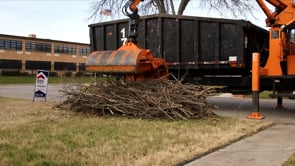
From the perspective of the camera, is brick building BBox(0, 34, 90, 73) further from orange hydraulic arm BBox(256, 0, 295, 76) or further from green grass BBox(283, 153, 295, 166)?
green grass BBox(283, 153, 295, 166)

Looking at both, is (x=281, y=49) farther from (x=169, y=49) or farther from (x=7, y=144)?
(x=7, y=144)

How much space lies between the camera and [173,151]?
646 centimetres

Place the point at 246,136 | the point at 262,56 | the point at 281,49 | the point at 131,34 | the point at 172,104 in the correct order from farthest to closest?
the point at 262,56
the point at 281,49
the point at 131,34
the point at 172,104
the point at 246,136

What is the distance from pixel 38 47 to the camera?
2781 inches

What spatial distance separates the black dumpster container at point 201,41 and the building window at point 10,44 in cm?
5374

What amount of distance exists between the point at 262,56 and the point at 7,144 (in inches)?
366

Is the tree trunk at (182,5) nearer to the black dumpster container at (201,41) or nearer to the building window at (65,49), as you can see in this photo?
the black dumpster container at (201,41)

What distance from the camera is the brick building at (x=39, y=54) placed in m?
65.5

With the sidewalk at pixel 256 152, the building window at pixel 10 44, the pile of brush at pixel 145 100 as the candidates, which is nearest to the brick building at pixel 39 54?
the building window at pixel 10 44

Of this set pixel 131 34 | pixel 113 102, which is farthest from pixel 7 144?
pixel 131 34

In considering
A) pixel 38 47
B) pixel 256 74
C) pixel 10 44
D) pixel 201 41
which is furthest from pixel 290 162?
pixel 38 47

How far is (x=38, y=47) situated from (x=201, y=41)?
60886mm

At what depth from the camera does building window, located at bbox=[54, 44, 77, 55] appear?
74312mm

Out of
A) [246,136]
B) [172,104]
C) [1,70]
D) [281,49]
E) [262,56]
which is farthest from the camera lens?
[1,70]
